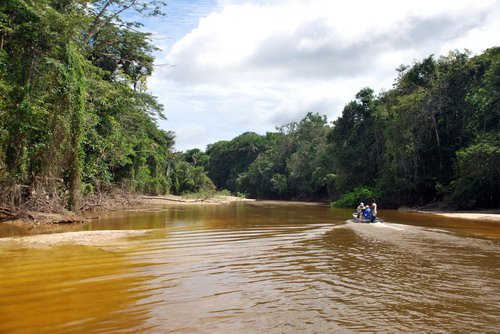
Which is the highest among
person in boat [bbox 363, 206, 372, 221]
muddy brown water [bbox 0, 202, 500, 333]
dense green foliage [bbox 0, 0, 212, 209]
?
dense green foliage [bbox 0, 0, 212, 209]

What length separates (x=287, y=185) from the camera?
63656mm

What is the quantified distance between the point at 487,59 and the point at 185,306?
30493 millimetres

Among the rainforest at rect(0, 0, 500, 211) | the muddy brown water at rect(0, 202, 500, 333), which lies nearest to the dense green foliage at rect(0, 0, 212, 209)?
the rainforest at rect(0, 0, 500, 211)

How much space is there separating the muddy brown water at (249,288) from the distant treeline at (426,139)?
56.0 feet

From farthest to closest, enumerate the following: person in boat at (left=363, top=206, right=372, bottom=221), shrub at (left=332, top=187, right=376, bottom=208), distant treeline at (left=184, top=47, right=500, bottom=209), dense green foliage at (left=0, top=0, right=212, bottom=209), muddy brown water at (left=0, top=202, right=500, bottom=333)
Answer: shrub at (left=332, top=187, right=376, bottom=208) < distant treeline at (left=184, top=47, right=500, bottom=209) < person in boat at (left=363, top=206, right=372, bottom=221) < dense green foliage at (left=0, top=0, right=212, bottom=209) < muddy brown water at (left=0, top=202, right=500, bottom=333)

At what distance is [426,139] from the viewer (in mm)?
32688

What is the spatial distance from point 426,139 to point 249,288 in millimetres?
29792

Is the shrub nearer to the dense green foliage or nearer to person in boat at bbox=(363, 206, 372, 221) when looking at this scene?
person in boat at bbox=(363, 206, 372, 221)

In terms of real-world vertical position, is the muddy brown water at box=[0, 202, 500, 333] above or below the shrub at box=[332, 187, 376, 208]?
below

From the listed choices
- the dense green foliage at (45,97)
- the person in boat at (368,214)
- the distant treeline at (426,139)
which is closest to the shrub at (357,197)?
the distant treeline at (426,139)

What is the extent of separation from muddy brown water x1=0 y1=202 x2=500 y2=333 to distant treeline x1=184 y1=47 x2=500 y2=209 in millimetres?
17069

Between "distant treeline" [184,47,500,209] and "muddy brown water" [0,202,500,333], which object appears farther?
"distant treeline" [184,47,500,209]

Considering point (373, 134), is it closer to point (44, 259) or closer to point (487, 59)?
point (487, 59)

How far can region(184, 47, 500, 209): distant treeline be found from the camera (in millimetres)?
26266
